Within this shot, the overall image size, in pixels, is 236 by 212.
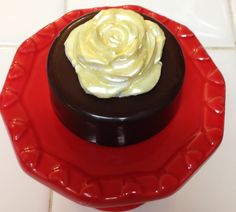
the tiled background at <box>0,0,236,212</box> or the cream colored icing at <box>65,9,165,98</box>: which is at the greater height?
the cream colored icing at <box>65,9,165,98</box>

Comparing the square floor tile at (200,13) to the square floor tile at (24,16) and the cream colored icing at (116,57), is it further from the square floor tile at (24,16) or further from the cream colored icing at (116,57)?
the cream colored icing at (116,57)

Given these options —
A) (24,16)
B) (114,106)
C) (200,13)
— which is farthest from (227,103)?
(24,16)

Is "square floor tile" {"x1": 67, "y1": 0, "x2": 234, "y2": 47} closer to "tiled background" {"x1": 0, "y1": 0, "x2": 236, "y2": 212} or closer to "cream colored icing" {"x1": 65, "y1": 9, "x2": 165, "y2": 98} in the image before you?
"tiled background" {"x1": 0, "y1": 0, "x2": 236, "y2": 212}

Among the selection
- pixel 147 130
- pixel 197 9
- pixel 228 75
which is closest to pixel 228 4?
pixel 197 9

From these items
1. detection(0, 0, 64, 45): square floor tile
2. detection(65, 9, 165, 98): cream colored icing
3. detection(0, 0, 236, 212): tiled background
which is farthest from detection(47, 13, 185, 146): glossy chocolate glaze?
detection(0, 0, 64, 45): square floor tile

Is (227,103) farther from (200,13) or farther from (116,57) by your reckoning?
(116,57)

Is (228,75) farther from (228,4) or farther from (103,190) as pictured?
(103,190)
